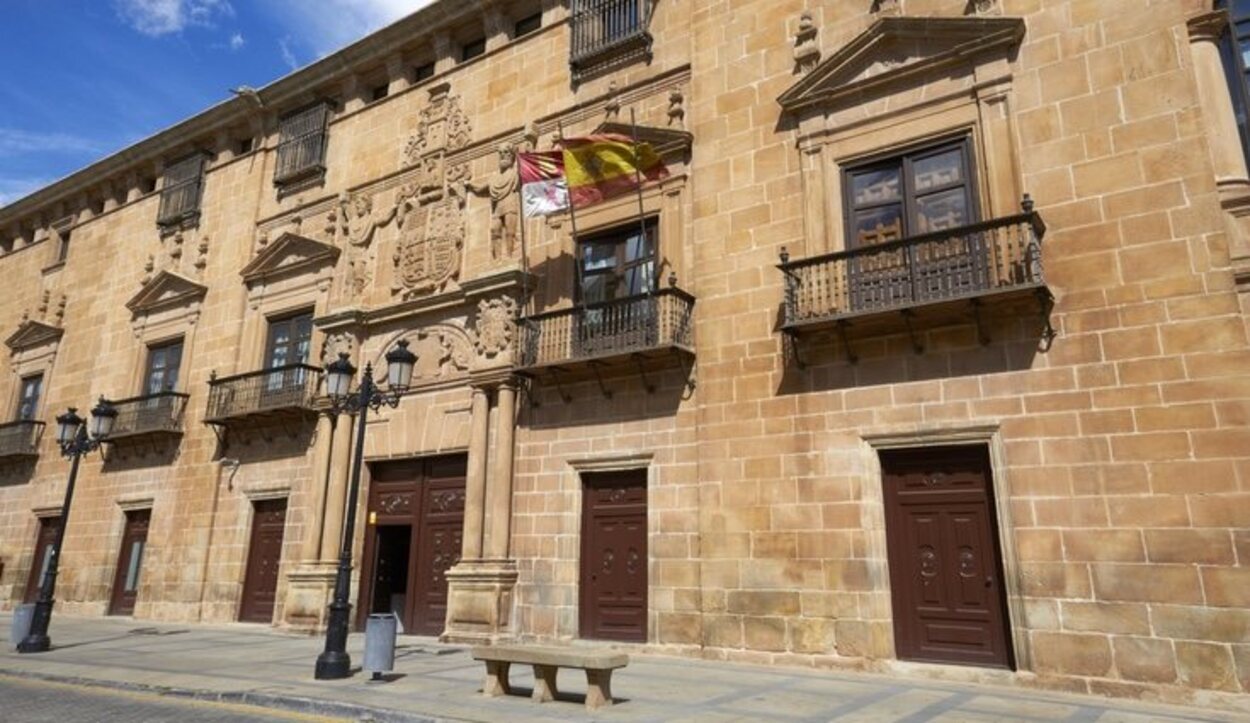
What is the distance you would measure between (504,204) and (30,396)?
1756 centimetres

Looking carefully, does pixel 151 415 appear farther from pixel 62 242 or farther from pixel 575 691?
pixel 575 691

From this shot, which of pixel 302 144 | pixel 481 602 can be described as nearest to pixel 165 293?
pixel 302 144

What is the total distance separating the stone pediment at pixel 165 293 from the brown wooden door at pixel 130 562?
198 inches

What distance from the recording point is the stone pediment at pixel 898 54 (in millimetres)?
10188

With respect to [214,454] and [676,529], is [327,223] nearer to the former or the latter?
[214,454]

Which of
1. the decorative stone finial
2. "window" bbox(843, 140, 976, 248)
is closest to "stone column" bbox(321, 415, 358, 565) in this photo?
"window" bbox(843, 140, 976, 248)

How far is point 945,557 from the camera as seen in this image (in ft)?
31.4

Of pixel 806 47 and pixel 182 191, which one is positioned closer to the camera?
pixel 806 47

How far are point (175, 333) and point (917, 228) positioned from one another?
1714 cm

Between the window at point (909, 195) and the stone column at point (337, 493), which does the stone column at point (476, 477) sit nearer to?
the stone column at point (337, 493)

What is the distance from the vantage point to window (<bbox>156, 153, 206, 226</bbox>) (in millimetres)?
20266

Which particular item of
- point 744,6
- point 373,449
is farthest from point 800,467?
point 373,449

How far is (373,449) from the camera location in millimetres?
15047

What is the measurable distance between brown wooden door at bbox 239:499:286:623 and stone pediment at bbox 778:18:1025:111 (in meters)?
12.6
